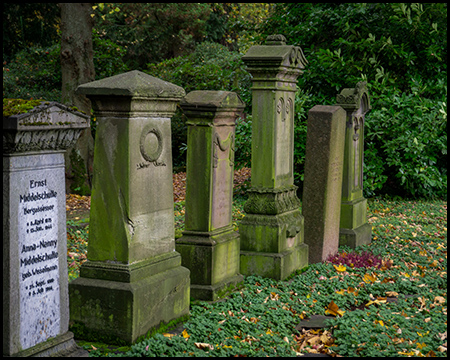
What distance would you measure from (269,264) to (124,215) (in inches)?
108

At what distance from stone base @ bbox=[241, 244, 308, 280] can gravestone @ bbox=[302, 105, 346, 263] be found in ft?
2.55

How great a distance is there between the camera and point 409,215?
12477 mm

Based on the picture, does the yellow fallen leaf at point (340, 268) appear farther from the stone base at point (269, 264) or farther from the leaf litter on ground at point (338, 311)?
the stone base at point (269, 264)

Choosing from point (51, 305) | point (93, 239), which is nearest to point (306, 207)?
point (93, 239)

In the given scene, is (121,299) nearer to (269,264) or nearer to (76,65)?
(269,264)

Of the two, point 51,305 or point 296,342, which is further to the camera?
point 296,342

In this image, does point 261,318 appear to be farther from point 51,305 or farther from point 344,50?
point 344,50

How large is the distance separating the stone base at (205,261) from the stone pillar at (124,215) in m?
0.94

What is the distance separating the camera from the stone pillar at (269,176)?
7.54m

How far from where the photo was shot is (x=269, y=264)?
24.6ft

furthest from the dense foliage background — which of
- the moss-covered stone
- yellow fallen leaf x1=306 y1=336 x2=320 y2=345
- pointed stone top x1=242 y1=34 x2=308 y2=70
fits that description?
Result: the moss-covered stone

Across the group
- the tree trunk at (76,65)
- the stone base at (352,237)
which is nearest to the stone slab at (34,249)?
the stone base at (352,237)

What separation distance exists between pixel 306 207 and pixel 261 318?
2.79 m

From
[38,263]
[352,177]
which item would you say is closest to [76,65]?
[352,177]
